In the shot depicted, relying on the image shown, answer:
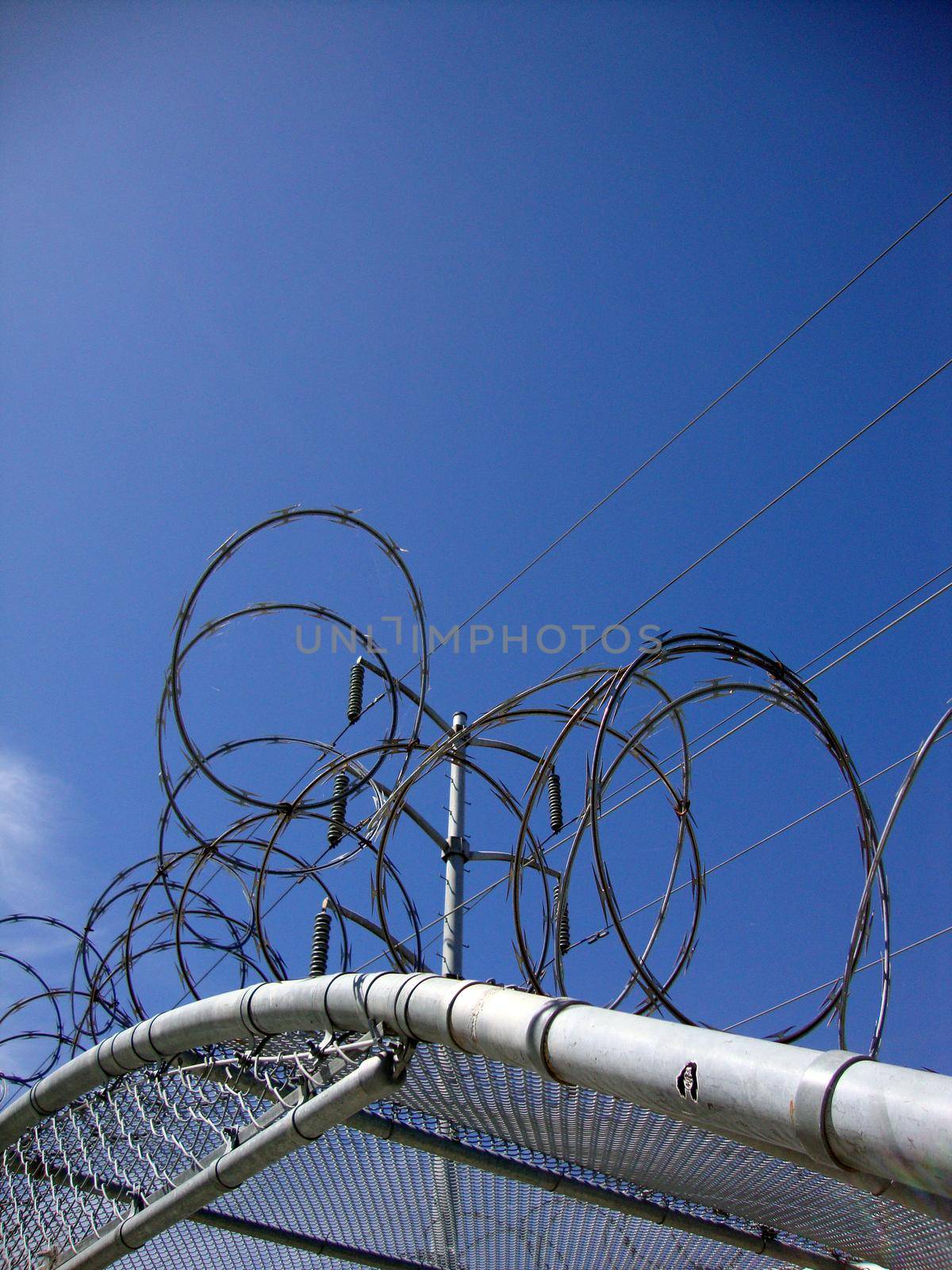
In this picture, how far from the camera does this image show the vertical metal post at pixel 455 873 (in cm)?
948

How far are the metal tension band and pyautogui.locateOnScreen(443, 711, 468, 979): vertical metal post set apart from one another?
6.40 m

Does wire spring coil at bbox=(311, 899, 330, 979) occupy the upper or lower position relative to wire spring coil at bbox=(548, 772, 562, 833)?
lower

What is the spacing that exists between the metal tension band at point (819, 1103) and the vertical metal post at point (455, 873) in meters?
6.40

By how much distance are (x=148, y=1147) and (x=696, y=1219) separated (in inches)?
158

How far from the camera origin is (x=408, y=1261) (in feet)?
25.6

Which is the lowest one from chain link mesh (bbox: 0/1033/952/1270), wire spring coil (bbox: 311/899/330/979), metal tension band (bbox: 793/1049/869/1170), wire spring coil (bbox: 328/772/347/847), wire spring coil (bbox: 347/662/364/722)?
→ metal tension band (bbox: 793/1049/869/1170)

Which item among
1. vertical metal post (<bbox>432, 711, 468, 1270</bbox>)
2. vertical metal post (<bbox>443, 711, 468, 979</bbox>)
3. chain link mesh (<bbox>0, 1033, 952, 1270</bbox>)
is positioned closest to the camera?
chain link mesh (<bbox>0, 1033, 952, 1270</bbox>)

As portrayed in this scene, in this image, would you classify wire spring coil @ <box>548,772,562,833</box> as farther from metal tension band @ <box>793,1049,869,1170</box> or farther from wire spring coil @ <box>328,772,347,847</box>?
metal tension band @ <box>793,1049,869,1170</box>

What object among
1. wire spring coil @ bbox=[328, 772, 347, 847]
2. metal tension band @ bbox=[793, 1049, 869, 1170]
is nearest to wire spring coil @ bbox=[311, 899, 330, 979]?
wire spring coil @ bbox=[328, 772, 347, 847]

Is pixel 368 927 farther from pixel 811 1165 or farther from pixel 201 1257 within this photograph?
pixel 811 1165

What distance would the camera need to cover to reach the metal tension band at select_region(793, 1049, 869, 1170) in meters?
2.99

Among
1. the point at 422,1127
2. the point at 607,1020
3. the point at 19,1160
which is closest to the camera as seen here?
the point at 607,1020

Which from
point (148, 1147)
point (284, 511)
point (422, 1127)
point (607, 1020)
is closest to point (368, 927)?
point (148, 1147)

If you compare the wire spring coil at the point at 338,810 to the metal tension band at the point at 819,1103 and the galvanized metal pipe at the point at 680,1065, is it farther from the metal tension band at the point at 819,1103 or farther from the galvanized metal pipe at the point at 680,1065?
the metal tension band at the point at 819,1103
